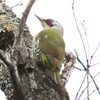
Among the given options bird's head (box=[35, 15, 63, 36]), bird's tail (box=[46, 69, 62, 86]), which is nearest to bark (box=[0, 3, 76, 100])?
bird's tail (box=[46, 69, 62, 86])

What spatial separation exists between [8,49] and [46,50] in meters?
0.50

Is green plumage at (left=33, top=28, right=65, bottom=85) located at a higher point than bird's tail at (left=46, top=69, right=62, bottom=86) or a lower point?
higher

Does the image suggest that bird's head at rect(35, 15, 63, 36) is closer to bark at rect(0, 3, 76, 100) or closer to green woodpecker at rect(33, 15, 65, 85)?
green woodpecker at rect(33, 15, 65, 85)

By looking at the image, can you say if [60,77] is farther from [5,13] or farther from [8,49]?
[5,13]

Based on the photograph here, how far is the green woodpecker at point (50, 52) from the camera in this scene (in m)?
3.42

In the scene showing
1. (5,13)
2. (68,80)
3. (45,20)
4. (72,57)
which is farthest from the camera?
(45,20)

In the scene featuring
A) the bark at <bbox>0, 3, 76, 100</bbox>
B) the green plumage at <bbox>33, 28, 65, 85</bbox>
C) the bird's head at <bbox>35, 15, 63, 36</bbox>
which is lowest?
the bark at <bbox>0, 3, 76, 100</bbox>

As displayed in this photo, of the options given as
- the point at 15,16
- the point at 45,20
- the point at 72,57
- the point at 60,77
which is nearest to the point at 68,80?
the point at 60,77

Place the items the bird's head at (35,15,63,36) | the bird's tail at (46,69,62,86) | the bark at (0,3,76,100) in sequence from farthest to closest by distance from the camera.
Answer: the bird's head at (35,15,63,36) → the bird's tail at (46,69,62,86) → the bark at (0,3,76,100)

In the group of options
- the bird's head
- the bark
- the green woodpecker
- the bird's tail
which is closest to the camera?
the bark

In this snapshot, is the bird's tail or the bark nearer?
the bark

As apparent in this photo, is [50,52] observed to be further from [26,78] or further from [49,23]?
[49,23]

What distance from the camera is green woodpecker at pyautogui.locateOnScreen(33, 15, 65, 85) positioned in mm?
3420

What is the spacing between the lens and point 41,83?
310 cm
